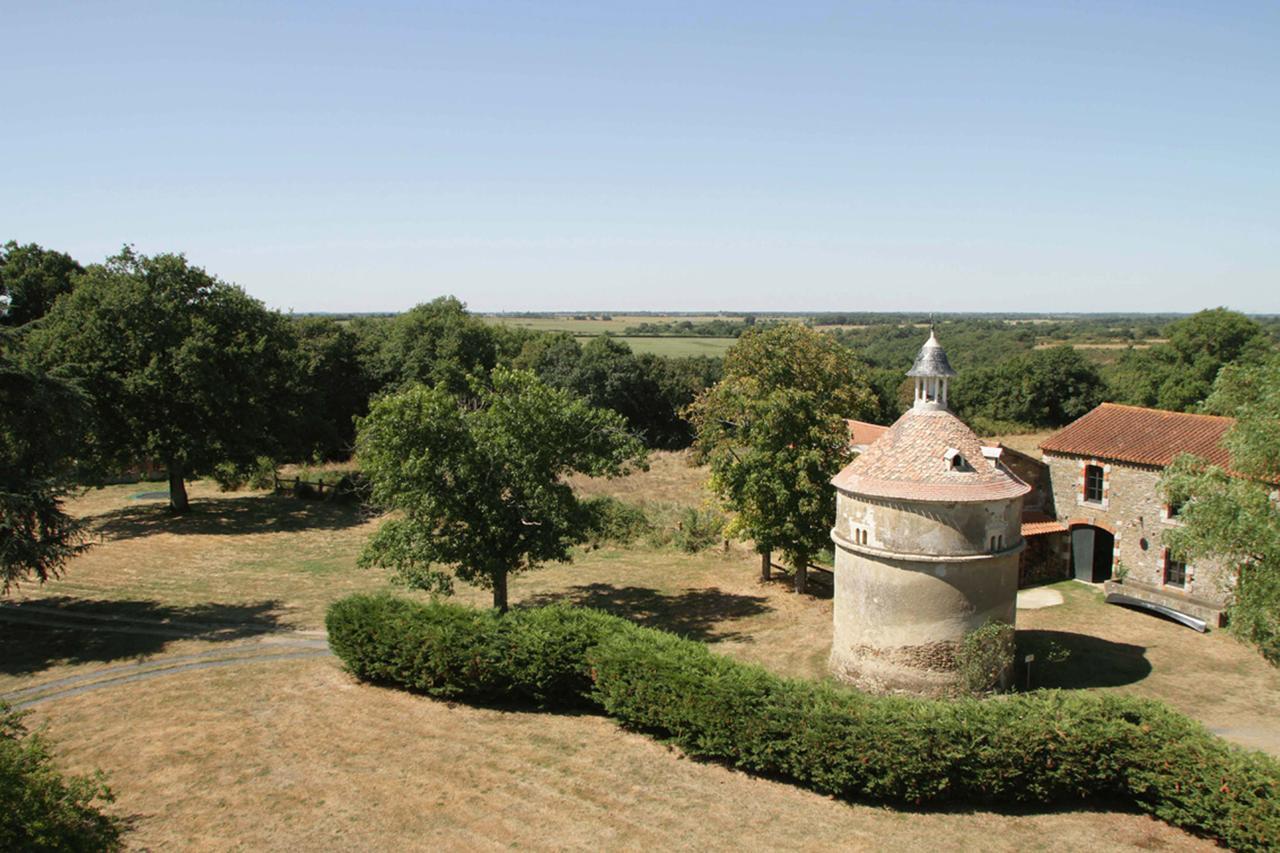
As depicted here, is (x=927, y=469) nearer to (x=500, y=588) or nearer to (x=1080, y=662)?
(x=1080, y=662)

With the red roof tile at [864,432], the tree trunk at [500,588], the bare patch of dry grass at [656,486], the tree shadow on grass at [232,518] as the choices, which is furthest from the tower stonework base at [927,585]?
the tree shadow on grass at [232,518]

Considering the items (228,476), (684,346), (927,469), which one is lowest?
(228,476)

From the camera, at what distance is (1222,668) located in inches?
938

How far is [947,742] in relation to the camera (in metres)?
15.8

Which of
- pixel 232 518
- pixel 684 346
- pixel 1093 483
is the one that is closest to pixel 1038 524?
pixel 1093 483

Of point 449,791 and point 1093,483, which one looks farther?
point 1093,483

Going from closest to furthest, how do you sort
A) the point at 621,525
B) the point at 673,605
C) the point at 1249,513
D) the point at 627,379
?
1. the point at 1249,513
2. the point at 673,605
3. the point at 621,525
4. the point at 627,379

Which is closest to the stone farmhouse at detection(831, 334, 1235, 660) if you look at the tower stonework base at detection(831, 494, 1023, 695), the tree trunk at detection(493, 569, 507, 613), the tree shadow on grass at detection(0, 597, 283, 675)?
the tower stonework base at detection(831, 494, 1023, 695)

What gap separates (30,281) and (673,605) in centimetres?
4749

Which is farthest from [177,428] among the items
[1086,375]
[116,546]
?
[1086,375]

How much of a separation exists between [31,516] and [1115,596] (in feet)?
114

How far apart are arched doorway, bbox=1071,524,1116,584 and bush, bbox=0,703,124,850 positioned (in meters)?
31.8

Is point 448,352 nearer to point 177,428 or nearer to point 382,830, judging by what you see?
point 177,428

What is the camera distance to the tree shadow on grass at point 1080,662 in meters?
22.7
